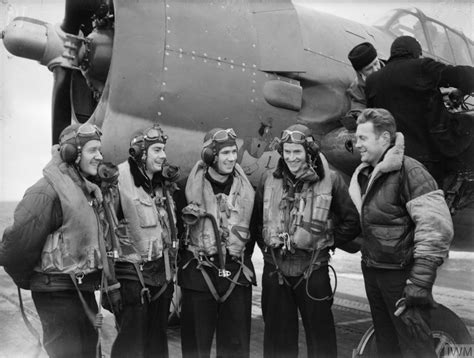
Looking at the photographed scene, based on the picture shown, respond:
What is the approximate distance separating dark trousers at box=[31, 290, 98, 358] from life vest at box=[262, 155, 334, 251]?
1356 millimetres

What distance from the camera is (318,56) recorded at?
15.0ft

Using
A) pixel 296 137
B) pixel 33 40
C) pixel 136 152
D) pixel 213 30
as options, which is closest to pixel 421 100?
pixel 296 137

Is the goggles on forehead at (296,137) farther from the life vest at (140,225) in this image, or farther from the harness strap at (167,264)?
the harness strap at (167,264)

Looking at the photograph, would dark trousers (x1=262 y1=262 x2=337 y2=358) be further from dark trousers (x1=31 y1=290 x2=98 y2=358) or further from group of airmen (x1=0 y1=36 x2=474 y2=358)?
dark trousers (x1=31 y1=290 x2=98 y2=358)

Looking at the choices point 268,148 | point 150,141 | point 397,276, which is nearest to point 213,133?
point 150,141

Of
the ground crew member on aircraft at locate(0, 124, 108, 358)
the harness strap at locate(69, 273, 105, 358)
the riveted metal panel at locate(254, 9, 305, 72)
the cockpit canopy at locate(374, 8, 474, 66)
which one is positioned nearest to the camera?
the ground crew member on aircraft at locate(0, 124, 108, 358)

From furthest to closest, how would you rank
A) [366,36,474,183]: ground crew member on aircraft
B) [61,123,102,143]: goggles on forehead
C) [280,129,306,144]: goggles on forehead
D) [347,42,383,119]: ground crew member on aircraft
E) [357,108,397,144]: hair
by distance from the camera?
[347,42,383,119]: ground crew member on aircraft < [366,36,474,183]: ground crew member on aircraft < [280,129,306,144]: goggles on forehead < [357,108,397,144]: hair < [61,123,102,143]: goggles on forehead

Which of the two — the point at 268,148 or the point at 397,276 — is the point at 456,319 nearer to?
the point at 397,276

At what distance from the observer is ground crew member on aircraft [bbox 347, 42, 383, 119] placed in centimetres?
414

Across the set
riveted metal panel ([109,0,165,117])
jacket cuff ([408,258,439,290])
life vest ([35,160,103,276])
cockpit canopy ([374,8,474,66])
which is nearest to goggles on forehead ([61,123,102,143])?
life vest ([35,160,103,276])

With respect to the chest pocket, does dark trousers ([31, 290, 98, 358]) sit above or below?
below

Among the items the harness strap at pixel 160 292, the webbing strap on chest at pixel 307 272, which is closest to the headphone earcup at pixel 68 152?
the harness strap at pixel 160 292

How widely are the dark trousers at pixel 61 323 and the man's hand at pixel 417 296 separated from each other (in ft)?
6.21

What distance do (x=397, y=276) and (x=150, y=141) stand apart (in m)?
1.83
